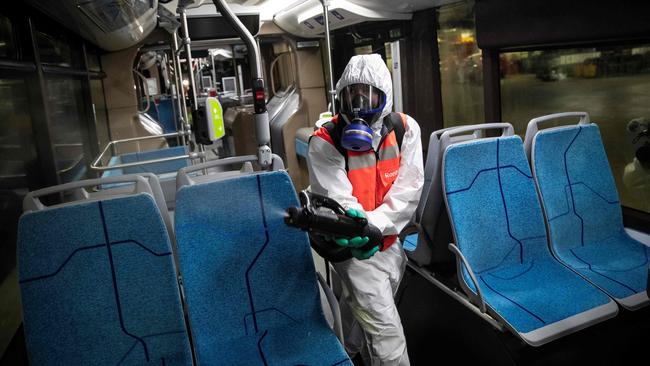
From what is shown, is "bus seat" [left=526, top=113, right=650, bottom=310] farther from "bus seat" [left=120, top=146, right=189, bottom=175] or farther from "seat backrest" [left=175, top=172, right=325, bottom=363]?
"bus seat" [left=120, top=146, right=189, bottom=175]

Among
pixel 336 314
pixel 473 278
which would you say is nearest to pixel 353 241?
pixel 336 314

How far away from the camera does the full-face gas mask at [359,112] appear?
82.6 inches

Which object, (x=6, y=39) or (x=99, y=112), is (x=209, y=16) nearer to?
(x=99, y=112)

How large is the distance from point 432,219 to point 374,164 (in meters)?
0.51

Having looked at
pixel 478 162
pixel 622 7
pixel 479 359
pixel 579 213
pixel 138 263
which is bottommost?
pixel 479 359

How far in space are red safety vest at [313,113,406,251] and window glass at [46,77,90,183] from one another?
2.29 m

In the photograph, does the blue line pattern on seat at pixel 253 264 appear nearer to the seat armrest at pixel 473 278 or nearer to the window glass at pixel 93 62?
the seat armrest at pixel 473 278

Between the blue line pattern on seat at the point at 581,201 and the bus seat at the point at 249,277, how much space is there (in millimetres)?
1476

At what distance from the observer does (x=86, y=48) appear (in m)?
5.55

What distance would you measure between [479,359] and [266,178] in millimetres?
1460

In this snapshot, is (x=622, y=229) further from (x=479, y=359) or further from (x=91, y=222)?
(x=91, y=222)

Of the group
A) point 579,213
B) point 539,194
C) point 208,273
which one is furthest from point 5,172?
point 579,213

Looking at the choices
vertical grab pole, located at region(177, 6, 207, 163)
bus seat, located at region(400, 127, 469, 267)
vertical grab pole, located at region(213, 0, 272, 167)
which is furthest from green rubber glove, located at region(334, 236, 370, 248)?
vertical grab pole, located at region(177, 6, 207, 163)

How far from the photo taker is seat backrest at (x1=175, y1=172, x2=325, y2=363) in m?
1.88
